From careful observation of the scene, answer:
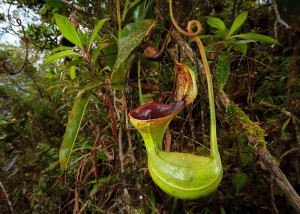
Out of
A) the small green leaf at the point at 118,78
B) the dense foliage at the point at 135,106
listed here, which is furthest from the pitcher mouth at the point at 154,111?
the small green leaf at the point at 118,78

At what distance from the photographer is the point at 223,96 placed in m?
0.56

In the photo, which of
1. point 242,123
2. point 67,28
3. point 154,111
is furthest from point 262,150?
point 67,28

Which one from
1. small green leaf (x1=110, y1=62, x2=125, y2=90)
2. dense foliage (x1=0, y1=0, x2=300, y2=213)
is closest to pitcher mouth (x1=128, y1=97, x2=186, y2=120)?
dense foliage (x1=0, y1=0, x2=300, y2=213)

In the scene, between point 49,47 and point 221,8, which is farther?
point 221,8

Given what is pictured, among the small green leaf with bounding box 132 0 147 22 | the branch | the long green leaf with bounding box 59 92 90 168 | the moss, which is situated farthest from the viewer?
the small green leaf with bounding box 132 0 147 22

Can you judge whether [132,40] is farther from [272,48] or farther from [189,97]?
[272,48]

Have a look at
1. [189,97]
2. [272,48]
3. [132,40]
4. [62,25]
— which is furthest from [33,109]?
[272,48]

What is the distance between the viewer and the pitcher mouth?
1.74 feet

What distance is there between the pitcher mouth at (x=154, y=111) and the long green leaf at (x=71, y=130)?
238 millimetres

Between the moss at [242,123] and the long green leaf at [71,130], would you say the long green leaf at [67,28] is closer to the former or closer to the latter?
the long green leaf at [71,130]

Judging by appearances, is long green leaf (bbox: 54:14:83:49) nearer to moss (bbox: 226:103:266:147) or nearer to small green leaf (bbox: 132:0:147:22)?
small green leaf (bbox: 132:0:147:22)

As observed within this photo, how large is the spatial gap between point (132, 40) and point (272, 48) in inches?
53.9

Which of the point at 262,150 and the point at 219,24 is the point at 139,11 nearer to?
the point at 219,24

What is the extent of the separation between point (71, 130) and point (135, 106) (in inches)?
15.0
